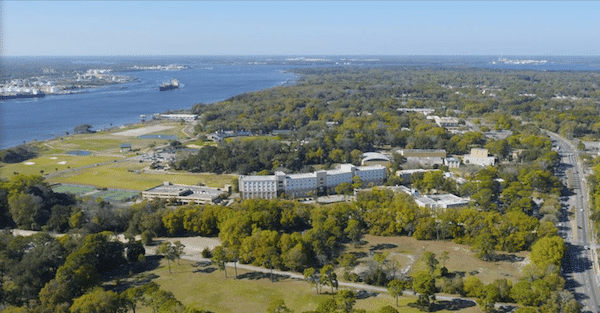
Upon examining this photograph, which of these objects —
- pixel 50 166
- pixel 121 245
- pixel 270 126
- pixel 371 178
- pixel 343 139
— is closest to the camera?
pixel 121 245

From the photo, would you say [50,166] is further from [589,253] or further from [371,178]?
[589,253]

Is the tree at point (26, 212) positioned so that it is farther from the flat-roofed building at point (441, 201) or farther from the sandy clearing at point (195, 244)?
the flat-roofed building at point (441, 201)

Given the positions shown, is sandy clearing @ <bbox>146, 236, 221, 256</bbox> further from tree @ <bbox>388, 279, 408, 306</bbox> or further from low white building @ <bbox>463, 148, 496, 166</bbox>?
low white building @ <bbox>463, 148, 496, 166</bbox>

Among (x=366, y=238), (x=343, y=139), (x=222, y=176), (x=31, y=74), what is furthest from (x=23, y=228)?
(x=31, y=74)

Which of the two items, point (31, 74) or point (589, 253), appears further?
point (31, 74)

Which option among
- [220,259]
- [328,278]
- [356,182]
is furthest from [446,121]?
[220,259]
